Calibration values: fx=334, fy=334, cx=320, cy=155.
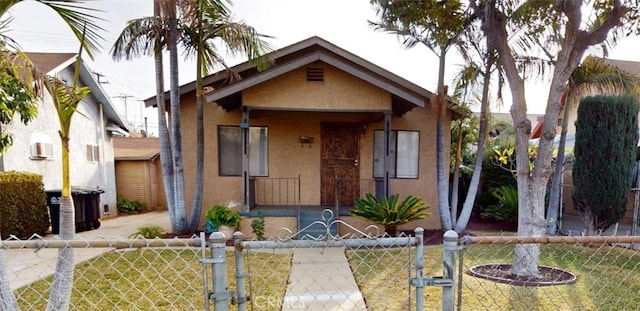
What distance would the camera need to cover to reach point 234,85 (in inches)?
284

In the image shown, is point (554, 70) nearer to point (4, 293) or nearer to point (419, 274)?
point (419, 274)

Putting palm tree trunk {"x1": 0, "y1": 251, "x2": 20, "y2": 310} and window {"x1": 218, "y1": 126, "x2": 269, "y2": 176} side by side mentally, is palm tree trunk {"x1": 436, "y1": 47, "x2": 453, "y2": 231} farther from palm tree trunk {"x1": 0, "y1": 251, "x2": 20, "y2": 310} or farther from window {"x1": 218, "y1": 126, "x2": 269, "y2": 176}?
palm tree trunk {"x1": 0, "y1": 251, "x2": 20, "y2": 310}

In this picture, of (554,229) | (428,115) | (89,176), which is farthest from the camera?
(89,176)

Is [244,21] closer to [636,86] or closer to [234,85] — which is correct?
[234,85]

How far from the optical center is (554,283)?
4523 millimetres

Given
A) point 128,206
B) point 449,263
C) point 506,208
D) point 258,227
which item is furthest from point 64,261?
point 128,206

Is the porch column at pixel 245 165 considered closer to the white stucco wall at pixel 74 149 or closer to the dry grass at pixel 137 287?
the dry grass at pixel 137 287

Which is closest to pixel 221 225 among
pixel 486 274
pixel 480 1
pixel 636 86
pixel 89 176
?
pixel 486 274

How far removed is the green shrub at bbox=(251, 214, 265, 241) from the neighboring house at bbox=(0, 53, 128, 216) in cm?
454

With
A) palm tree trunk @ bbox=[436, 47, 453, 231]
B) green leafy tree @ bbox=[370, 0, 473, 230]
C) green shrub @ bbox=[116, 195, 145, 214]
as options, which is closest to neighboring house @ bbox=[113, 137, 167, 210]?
green shrub @ bbox=[116, 195, 145, 214]

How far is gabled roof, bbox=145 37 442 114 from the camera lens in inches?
287

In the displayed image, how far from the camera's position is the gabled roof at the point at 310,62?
7.28m

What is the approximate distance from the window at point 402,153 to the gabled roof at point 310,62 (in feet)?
2.53

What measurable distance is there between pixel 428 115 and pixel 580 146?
3.38 metres
